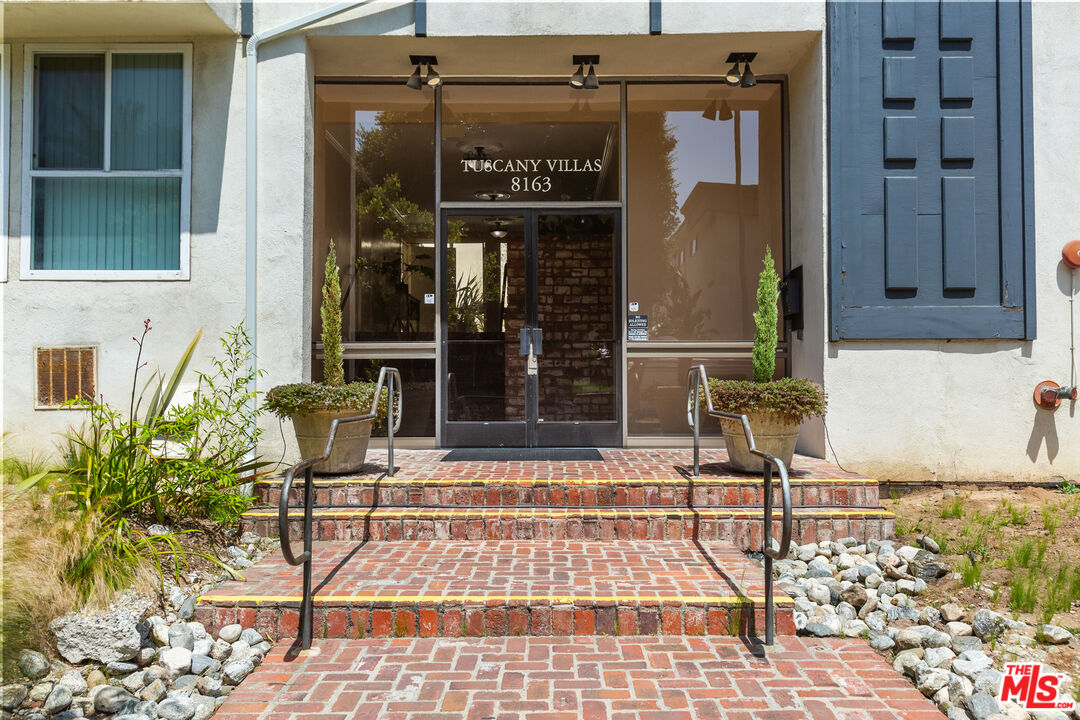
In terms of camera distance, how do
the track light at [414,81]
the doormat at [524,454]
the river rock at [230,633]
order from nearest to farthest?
the river rock at [230,633] → the doormat at [524,454] → the track light at [414,81]

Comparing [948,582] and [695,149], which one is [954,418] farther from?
[695,149]

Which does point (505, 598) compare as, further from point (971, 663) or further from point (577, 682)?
point (971, 663)

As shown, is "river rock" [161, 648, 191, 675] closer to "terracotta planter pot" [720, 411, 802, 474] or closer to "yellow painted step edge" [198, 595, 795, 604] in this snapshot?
"yellow painted step edge" [198, 595, 795, 604]

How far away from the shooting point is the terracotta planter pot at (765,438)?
15.3ft

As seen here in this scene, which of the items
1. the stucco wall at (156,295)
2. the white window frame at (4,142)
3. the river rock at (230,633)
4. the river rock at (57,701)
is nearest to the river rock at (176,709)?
the river rock at (57,701)

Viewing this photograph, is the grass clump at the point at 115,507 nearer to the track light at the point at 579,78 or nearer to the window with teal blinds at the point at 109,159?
the window with teal blinds at the point at 109,159

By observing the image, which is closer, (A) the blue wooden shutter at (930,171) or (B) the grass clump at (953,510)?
(B) the grass clump at (953,510)

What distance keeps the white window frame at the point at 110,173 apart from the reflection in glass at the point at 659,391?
13.0 feet

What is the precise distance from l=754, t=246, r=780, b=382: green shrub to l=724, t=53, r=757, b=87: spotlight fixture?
192 centimetres

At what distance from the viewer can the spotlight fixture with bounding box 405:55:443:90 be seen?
Result: 19.0 ft

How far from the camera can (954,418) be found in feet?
17.3

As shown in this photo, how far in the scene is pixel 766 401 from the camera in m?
4.58

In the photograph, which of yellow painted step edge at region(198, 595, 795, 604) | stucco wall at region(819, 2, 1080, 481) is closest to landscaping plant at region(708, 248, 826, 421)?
stucco wall at region(819, 2, 1080, 481)

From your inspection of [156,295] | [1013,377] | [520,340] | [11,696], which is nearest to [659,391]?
[520,340]
